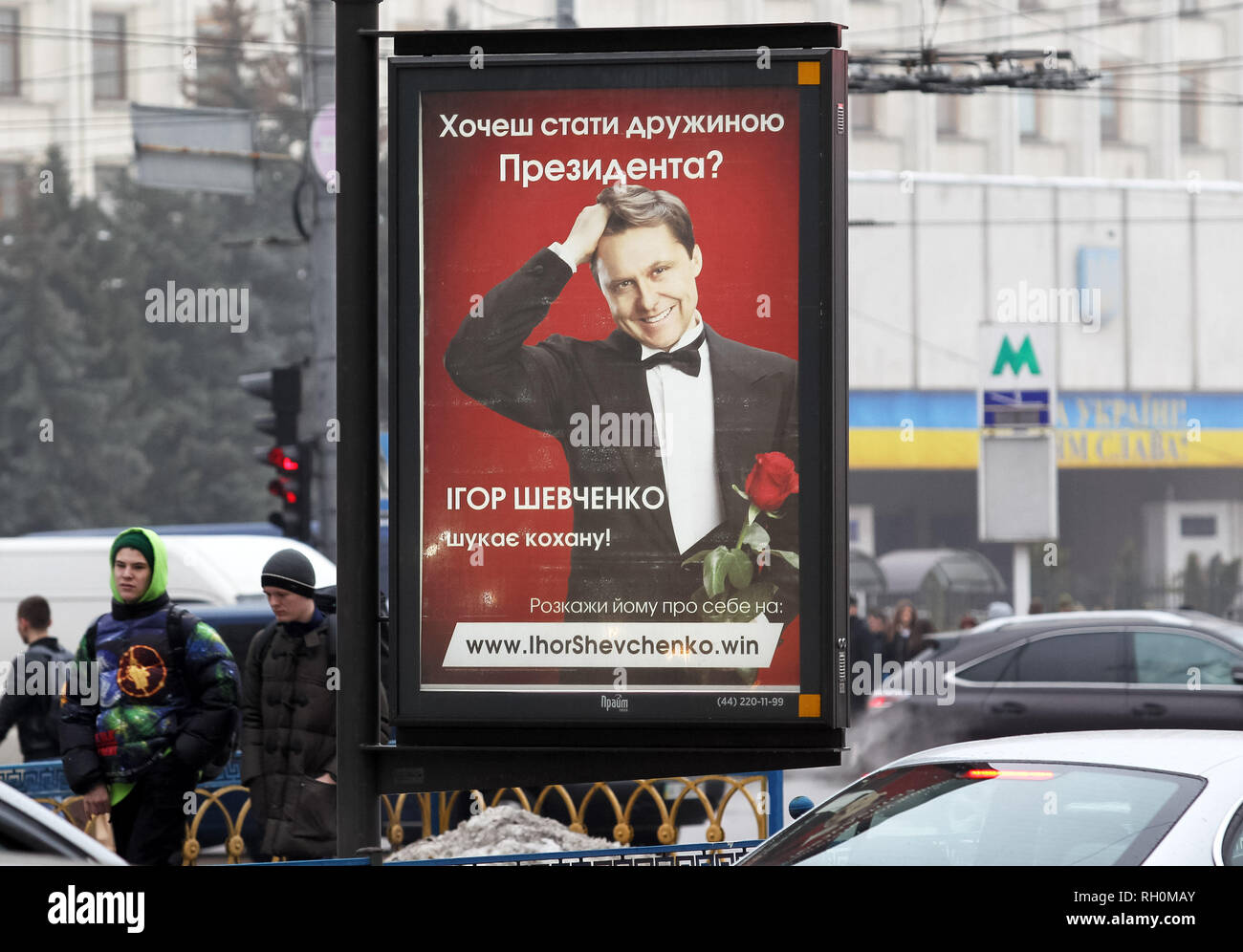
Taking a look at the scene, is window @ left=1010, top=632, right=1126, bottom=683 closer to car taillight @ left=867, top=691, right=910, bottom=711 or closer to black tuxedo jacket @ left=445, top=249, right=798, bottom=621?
car taillight @ left=867, top=691, right=910, bottom=711

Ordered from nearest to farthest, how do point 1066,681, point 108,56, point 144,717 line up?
point 144,717, point 1066,681, point 108,56

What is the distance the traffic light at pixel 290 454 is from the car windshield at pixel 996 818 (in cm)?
971

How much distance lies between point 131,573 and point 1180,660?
906 cm

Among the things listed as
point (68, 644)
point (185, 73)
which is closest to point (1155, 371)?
point (68, 644)

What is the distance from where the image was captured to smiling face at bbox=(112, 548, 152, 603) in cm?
630

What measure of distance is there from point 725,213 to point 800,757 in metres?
1.40

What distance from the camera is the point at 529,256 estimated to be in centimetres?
400

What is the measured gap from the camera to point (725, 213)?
12.9 ft

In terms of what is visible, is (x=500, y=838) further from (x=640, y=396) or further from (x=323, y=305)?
(x=323, y=305)

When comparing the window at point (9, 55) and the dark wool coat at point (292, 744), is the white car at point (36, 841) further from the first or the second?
the window at point (9, 55)

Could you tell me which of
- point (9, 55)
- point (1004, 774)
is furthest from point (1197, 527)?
point (9, 55)

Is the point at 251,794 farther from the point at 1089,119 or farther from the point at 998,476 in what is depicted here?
the point at 1089,119

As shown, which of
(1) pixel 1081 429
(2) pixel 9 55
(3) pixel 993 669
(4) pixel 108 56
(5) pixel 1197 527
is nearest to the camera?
(3) pixel 993 669

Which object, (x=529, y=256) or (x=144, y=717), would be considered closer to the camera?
(x=529, y=256)
